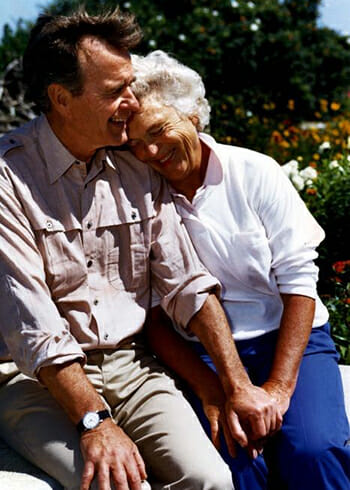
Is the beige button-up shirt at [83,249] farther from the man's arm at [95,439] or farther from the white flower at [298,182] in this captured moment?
the white flower at [298,182]

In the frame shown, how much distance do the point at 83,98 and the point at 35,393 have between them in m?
1.04

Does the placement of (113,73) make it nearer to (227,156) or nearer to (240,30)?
(227,156)

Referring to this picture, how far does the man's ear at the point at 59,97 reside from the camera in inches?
103

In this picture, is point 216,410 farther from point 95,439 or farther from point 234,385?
point 95,439

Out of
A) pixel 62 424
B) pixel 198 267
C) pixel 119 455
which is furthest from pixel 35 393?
pixel 198 267

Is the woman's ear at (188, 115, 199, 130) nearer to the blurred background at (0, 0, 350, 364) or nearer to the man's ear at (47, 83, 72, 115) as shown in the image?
the man's ear at (47, 83, 72, 115)

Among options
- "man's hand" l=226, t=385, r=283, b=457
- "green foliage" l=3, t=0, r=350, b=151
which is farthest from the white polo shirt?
"green foliage" l=3, t=0, r=350, b=151

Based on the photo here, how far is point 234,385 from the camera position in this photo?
253 centimetres

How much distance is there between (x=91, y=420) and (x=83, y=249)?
0.62 meters

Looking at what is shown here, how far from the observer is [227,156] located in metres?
2.85

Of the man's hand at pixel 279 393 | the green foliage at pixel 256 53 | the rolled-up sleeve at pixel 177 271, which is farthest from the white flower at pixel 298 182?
the green foliage at pixel 256 53

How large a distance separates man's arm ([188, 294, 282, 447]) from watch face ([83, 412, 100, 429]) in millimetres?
455

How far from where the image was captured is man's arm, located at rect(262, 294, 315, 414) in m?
2.58

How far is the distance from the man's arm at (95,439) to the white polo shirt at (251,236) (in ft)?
2.19
